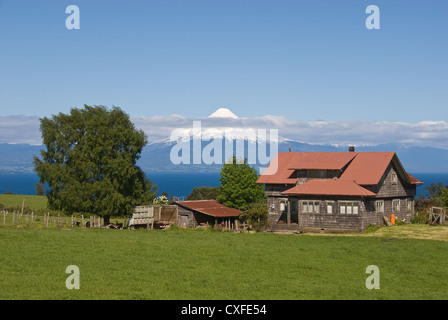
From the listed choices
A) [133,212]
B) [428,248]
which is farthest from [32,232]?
[428,248]

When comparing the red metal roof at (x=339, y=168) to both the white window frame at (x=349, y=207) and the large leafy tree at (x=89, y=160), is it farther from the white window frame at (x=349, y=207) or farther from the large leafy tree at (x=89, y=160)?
the large leafy tree at (x=89, y=160)

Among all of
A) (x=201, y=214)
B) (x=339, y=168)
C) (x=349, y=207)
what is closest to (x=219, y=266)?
(x=349, y=207)

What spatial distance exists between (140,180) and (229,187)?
11003mm

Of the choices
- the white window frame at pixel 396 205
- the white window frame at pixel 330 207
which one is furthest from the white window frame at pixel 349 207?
the white window frame at pixel 396 205

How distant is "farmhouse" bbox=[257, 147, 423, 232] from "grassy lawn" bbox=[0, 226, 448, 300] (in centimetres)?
463

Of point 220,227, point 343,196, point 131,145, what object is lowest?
point 220,227

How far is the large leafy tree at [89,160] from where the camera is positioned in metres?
53.6

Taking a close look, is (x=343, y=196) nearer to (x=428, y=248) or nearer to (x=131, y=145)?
(x=428, y=248)

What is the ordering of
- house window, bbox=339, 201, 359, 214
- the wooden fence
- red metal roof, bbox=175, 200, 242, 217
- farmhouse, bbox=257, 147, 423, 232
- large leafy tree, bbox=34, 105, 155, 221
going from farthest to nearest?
1. red metal roof, bbox=175, 200, 242, 217
2. large leafy tree, bbox=34, 105, 155, 221
3. the wooden fence
4. farmhouse, bbox=257, 147, 423, 232
5. house window, bbox=339, 201, 359, 214

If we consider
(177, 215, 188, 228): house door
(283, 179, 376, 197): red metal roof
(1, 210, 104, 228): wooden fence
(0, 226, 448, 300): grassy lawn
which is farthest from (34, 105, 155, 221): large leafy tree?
(283, 179, 376, 197): red metal roof

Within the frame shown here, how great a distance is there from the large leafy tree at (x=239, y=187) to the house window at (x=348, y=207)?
16.4 meters

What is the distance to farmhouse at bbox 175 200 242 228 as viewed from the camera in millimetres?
54844

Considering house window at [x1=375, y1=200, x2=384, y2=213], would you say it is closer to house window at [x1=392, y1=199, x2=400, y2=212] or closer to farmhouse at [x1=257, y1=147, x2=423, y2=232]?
farmhouse at [x1=257, y1=147, x2=423, y2=232]
